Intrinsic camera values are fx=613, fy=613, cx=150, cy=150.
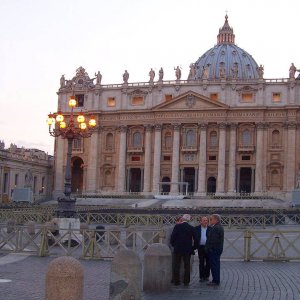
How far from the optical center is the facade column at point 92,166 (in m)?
92.6

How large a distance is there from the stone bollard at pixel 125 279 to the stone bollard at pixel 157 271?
1.99 m

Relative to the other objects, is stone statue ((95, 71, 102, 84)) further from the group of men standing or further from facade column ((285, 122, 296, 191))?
the group of men standing

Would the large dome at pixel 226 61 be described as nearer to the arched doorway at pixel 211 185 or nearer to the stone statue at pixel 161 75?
the stone statue at pixel 161 75

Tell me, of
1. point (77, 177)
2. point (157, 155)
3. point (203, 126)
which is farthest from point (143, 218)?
point (77, 177)

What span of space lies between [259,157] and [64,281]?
78705 mm

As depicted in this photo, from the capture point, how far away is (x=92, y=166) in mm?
92875

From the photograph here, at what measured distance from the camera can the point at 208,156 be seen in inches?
3506

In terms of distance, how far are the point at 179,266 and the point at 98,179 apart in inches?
3070

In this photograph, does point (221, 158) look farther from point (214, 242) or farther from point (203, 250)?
point (214, 242)

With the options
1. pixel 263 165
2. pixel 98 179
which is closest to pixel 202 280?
pixel 263 165

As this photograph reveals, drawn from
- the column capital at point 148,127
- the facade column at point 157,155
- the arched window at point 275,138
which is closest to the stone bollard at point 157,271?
the facade column at point 157,155

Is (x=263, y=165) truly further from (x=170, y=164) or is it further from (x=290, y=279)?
(x=290, y=279)

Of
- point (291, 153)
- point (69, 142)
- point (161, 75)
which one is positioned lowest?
point (69, 142)

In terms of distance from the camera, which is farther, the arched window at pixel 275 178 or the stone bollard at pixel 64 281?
the arched window at pixel 275 178
